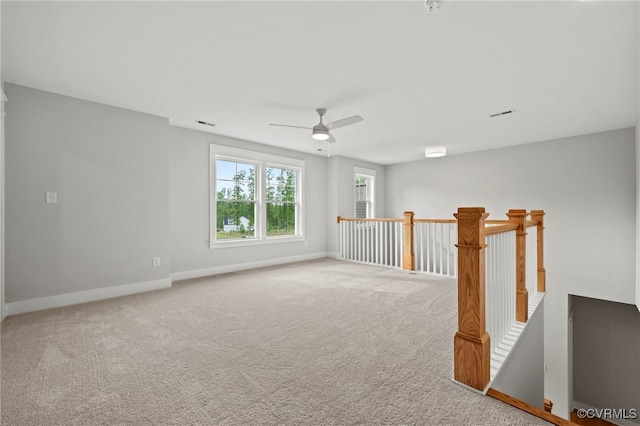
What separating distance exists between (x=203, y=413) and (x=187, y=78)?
112 inches

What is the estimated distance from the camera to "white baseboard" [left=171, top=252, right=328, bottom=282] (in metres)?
4.34

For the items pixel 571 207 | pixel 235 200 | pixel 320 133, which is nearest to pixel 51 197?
pixel 235 200

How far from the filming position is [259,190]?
5.29 m

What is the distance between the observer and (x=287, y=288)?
12.5ft

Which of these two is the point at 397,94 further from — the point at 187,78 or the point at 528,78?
the point at 187,78

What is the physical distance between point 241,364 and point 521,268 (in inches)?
105

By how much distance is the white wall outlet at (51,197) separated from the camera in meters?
3.03

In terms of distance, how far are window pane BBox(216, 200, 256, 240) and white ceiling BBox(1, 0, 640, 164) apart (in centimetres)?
156

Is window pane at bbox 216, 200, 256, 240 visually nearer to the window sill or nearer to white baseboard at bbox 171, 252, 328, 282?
the window sill

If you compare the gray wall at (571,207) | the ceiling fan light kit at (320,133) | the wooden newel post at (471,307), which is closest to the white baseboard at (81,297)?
the ceiling fan light kit at (320,133)

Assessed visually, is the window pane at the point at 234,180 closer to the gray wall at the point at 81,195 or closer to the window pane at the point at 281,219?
the window pane at the point at 281,219

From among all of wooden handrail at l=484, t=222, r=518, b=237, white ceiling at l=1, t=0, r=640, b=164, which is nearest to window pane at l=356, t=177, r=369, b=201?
white ceiling at l=1, t=0, r=640, b=164

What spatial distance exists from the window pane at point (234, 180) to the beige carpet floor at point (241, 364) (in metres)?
2.07

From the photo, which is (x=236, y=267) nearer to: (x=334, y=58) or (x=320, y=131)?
(x=320, y=131)
